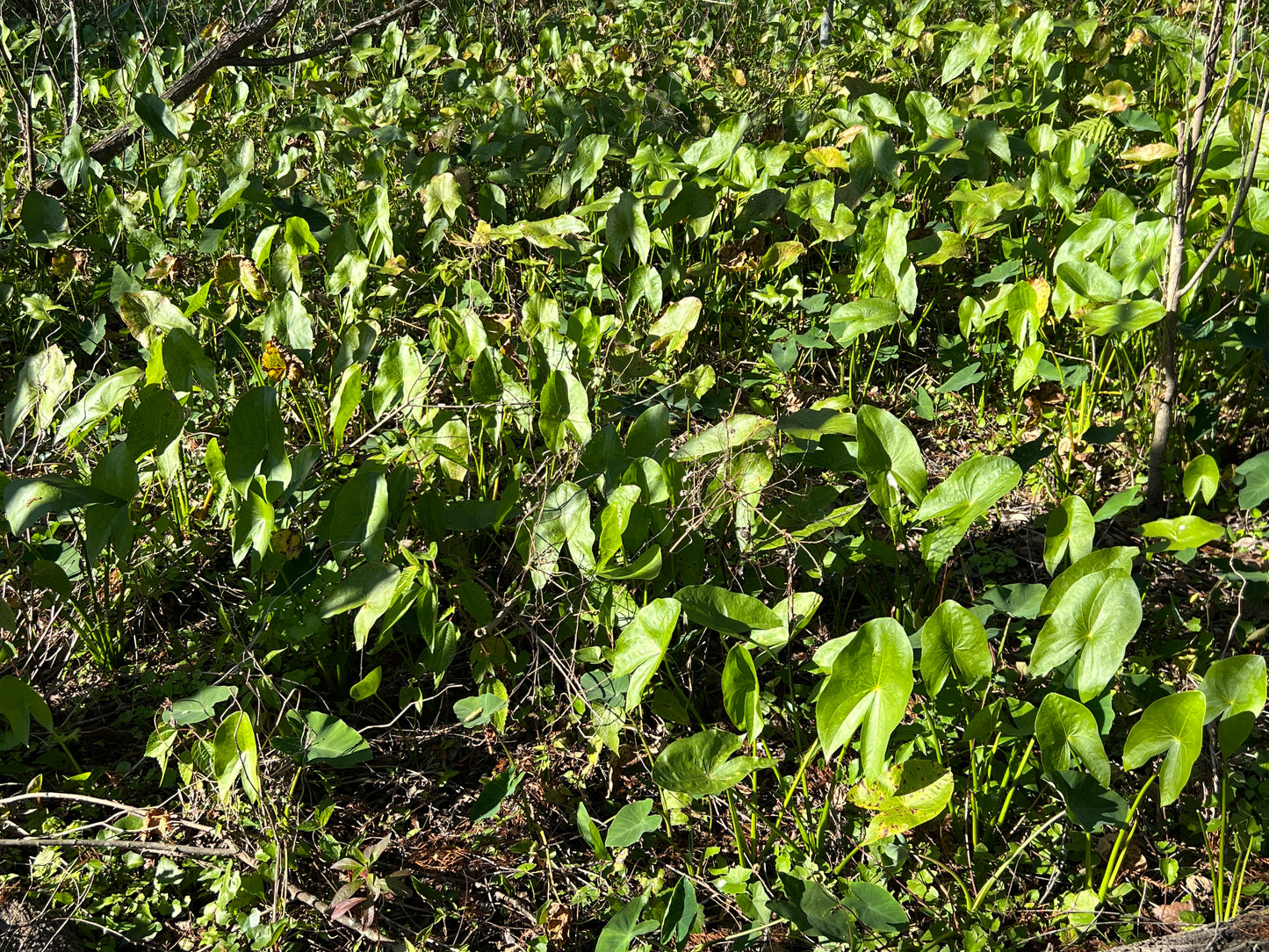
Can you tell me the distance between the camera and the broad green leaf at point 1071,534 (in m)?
1.39

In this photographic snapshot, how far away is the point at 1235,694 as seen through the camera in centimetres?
112

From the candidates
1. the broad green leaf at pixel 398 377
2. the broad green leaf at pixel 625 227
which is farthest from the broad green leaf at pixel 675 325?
the broad green leaf at pixel 398 377

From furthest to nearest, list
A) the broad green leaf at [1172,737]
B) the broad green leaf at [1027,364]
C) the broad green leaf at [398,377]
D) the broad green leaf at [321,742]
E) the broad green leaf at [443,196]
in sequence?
the broad green leaf at [443,196]
the broad green leaf at [1027,364]
the broad green leaf at [398,377]
the broad green leaf at [321,742]
the broad green leaf at [1172,737]

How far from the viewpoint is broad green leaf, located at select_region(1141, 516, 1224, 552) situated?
1399mm

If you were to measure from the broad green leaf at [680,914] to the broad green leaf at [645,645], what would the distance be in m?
0.21

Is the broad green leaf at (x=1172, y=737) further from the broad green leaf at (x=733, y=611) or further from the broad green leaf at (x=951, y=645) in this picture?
the broad green leaf at (x=733, y=611)

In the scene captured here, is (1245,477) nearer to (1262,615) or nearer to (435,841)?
(1262,615)

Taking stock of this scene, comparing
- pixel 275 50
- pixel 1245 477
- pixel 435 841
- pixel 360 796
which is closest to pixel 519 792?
pixel 435 841

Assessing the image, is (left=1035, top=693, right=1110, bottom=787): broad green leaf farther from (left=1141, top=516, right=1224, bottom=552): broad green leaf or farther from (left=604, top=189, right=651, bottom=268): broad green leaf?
(left=604, top=189, right=651, bottom=268): broad green leaf

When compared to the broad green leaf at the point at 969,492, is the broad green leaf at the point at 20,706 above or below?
above

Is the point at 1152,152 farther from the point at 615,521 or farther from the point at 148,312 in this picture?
the point at 148,312

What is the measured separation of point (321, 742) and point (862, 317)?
117 cm

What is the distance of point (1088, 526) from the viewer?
1397 millimetres

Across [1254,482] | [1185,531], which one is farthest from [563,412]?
[1254,482]
